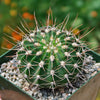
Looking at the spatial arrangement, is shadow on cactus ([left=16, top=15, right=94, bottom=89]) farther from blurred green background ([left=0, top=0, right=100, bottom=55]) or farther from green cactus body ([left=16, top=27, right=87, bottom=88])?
blurred green background ([left=0, top=0, right=100, bottom=55])

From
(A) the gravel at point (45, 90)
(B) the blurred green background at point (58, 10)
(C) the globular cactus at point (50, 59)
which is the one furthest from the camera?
(B) the blurred green background at point (58, 10)

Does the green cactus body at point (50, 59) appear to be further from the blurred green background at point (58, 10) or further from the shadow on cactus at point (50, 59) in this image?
the blurred green background at point (58, 10)

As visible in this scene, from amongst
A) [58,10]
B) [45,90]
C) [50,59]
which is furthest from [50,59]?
[58,10]

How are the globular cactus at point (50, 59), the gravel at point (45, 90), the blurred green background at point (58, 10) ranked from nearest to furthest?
the globular cactus at point (50, 59) < the gravel at point (45, 90) < the blurred green background at point (58, 10)

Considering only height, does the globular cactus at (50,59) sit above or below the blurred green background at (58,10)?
below

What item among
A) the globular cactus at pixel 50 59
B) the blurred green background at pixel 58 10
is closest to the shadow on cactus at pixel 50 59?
the globular cactus at pixel 50 59

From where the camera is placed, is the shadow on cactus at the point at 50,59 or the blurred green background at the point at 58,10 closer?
the shadow on cactus at the point at 50,59

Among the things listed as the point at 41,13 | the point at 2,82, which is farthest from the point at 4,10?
the point at 2,82

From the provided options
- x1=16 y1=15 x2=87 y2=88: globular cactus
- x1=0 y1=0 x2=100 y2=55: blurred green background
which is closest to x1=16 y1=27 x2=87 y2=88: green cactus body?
x1=16 y1=15 x2=87 y2=88: globular cactus
